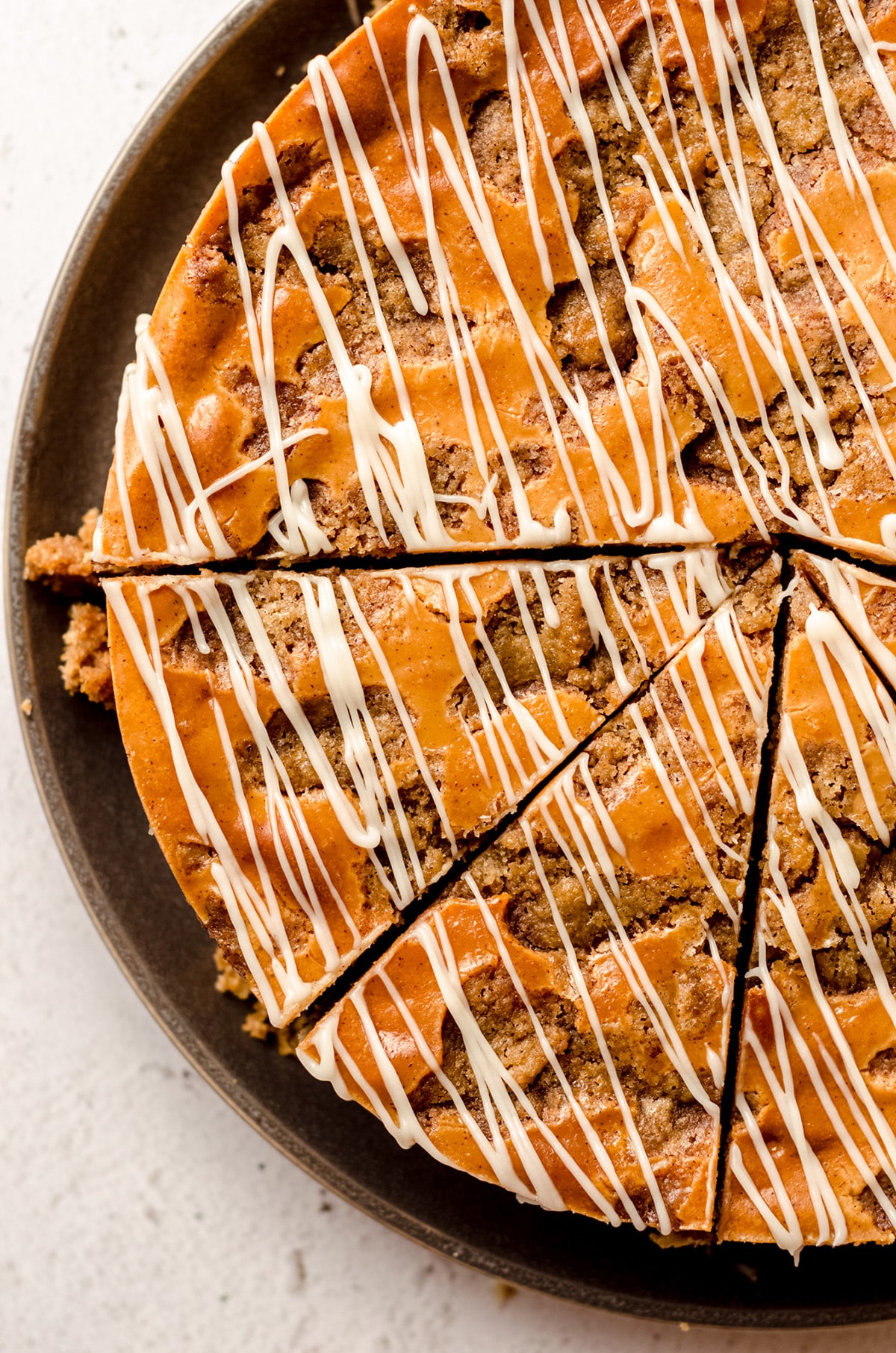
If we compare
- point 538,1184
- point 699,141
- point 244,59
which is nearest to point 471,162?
point 699,141

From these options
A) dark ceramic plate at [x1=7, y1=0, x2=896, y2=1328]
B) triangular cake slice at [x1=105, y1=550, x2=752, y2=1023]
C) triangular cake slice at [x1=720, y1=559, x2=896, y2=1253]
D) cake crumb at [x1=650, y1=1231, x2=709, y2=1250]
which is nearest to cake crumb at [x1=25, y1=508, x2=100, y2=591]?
dark ceramic plate at [x1=7, y1=0, x2=896, y2=1328]

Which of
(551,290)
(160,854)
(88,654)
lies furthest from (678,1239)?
(551,290)

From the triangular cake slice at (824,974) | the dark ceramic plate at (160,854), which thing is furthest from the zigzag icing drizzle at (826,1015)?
the dark ceramic plate at (160,854)

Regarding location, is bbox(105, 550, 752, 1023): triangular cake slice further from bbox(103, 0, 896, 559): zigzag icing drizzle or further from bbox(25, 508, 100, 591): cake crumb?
bbox(25, 508, 100, 591): cake crumb

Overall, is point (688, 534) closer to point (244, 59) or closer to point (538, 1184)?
point (538, 1184)

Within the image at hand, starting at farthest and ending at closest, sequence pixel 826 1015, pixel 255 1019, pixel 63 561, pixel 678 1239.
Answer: pixel 255 1019
pixel 63 561
pixel 678 1239
pixel 826 1015

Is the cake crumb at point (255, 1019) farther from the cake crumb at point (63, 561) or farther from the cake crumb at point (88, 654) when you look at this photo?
the cake crumb at point (63, 561)

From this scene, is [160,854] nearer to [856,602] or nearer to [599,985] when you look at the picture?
[599,985]
